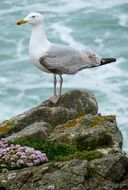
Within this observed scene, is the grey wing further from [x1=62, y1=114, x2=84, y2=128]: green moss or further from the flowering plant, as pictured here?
the flowering plant

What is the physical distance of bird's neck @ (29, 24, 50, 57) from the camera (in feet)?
50.6

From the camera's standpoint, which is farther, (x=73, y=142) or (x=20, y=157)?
(x=73, y=142)

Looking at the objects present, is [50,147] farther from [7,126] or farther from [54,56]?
[54,56]

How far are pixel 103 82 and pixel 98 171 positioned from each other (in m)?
21.4

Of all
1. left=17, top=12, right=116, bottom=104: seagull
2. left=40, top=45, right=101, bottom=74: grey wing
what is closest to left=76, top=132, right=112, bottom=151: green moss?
left=17, top=12, right=116, bottom=104: seagull

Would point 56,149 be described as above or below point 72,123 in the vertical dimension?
above

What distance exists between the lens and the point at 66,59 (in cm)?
1552

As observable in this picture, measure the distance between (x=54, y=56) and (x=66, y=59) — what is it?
269 mm

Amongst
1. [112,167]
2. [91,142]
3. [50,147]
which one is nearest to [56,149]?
[50,147]

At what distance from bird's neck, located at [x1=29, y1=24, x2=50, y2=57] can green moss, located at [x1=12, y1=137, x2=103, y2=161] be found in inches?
153

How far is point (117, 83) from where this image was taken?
30656 mm

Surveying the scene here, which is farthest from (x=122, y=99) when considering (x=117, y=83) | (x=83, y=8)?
(x=83, y=8)

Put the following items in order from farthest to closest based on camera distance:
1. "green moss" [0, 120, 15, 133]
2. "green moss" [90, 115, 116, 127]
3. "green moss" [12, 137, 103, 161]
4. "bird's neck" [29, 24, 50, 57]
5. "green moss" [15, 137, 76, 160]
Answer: "bird's neck" [29, 24, 50, 57] → "green moss" [0, 120, 15, 133] → "green moss" [90, 115, 116, 127] → "green moss" [15, 137, 76, 160] → "green moss" [12, 137, 103, 161]

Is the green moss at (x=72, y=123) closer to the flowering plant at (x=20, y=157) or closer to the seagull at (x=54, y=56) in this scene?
the seagull at (x=54, y=56)
